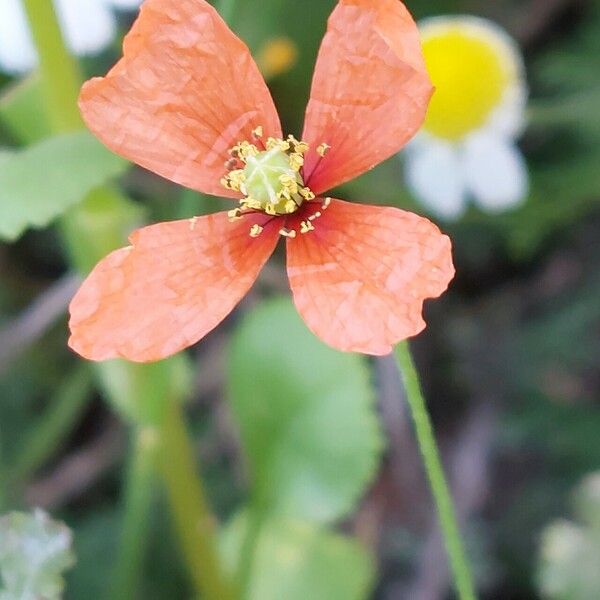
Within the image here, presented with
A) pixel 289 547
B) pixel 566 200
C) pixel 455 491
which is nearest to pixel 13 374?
pixel 289 547

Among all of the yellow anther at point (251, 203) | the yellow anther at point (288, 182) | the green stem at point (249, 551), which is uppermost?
the yellow anther at point (288, 182)

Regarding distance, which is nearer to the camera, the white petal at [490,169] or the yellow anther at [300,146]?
the yellow anther at [300,146]

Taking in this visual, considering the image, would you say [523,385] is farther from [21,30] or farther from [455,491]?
[21,30]

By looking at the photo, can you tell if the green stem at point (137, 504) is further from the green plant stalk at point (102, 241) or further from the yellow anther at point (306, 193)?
the yellow anther at point (306, 193)

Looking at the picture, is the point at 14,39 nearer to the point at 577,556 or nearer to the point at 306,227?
the point at 306,227

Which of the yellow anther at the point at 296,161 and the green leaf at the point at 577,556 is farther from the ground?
the yellow anther at the point at 296,161

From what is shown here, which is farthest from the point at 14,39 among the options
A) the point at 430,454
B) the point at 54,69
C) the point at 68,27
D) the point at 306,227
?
the point at 430,454

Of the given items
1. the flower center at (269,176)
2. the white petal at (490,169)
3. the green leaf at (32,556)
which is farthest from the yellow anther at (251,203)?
the white petal at (490,169)
